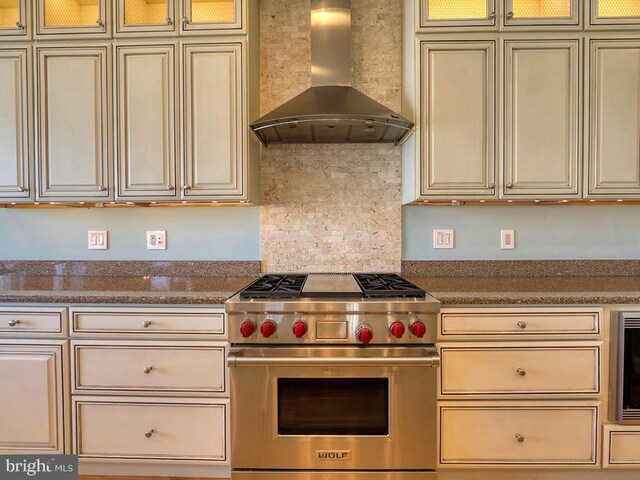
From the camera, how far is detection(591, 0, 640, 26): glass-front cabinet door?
1.80m

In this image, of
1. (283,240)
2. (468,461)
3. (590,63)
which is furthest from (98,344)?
(590,63)

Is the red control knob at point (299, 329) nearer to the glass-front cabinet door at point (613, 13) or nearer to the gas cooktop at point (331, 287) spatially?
the gas cooktop at point (331, 287)

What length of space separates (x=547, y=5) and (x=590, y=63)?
14.6 inches

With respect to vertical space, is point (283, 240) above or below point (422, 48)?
below

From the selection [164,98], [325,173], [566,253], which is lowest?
[566,253]

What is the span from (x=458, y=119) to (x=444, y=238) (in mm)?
696

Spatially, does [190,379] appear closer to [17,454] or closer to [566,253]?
[17,454]

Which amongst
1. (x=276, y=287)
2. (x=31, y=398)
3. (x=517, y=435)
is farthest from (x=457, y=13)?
(x=31, y=398)

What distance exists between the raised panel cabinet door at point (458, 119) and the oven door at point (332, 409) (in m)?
0.88

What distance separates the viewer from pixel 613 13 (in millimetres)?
1817

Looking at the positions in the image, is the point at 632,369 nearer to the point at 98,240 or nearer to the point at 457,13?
the point at 457,13

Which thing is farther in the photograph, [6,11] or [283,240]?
[283,240]

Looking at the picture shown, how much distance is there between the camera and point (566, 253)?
215cm

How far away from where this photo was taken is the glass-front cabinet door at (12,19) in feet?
6.18
